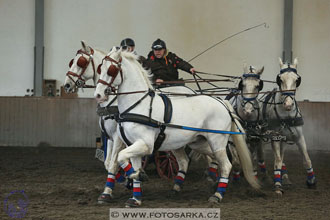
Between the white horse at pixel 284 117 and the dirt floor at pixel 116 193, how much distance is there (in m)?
0.39

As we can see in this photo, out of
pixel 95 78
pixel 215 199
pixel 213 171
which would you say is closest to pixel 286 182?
pixel 213 171

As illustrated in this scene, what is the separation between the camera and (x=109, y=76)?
5.64 metres

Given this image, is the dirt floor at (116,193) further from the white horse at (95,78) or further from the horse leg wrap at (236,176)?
the white horse at (95,78)

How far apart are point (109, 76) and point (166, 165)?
2819mm

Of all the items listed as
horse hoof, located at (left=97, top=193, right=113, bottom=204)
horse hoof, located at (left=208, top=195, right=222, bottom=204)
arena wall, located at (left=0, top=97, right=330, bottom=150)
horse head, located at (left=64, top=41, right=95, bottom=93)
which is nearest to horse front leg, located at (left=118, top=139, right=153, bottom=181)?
horse hoof, located at (left=97, top=193, right=113, bottom=204)

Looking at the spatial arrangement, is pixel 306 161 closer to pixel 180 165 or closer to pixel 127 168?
pixel 180 165

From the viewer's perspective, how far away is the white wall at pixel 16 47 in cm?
1327

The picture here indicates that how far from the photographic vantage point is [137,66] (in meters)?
5.99

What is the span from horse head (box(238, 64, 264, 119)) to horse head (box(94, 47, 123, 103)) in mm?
1894

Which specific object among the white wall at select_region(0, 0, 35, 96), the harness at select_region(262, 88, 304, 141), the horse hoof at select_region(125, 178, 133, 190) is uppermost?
the white wall at select_region(0, 0, 35, 96)

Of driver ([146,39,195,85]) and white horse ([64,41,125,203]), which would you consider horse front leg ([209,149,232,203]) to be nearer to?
white horse ([64,41,125,203])

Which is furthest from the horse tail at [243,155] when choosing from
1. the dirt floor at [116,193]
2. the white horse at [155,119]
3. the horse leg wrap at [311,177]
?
the horse leg wrap at [311,177]

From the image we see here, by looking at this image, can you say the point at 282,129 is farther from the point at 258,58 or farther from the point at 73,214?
the point at 258,58

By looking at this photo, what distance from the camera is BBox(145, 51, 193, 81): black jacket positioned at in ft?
24.1
